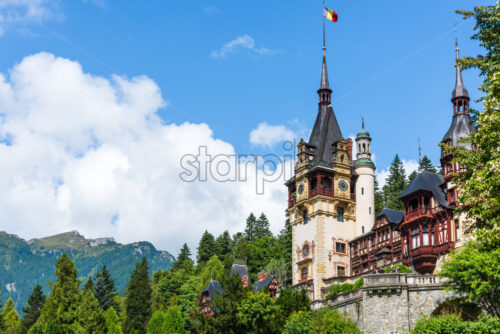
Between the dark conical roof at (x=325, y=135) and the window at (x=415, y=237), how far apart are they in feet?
51.6

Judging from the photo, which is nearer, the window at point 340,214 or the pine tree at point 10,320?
the window at point 340,214

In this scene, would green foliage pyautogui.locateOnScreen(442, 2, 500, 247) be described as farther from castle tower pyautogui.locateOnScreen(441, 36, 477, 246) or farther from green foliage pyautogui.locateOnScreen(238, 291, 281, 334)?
castle tower pyautogui.locateOnScreen(441, 36, 477, 246)

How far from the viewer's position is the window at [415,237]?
191 ft

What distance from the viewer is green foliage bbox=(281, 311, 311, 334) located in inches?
1711

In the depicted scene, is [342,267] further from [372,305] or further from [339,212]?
[372,305]

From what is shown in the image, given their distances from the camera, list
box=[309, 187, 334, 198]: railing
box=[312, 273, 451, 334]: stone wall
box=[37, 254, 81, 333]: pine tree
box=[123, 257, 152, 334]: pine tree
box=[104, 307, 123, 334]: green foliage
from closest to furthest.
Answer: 1. box=[312, 273, 451, 334]: stone wall
2. box=[104, 307, 123, 334]: green foliage
3. box=[37, 254, 81, 333]: pine tree
4. box=[309, 187, 334, 198]: railing
5. box=[123, 257, 152, 334]: pine tree

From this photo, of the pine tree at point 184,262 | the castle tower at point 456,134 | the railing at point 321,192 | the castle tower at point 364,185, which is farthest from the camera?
the pine tree at point 184,262

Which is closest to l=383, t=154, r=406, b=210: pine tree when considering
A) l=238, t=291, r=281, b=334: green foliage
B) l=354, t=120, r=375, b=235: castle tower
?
l=354, t=120, r=375, b=235: castle tower

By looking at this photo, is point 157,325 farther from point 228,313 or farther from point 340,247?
point 228,313

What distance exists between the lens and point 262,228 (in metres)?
114

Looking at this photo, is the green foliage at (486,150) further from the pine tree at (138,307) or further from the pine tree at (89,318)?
the pine tree at (138,307)

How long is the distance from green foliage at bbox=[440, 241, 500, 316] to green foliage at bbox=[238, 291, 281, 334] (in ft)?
47.4

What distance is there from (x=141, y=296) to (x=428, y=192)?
3915 cm

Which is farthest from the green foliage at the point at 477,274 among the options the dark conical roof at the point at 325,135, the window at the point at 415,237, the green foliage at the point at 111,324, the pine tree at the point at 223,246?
the pine tree at the point at 223,246
